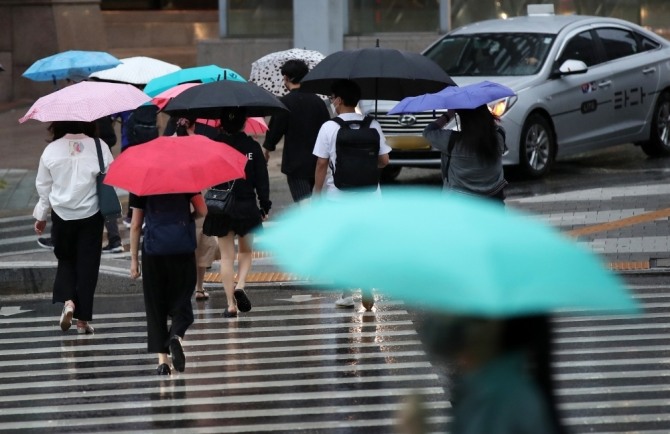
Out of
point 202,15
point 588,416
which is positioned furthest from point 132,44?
point 588,416

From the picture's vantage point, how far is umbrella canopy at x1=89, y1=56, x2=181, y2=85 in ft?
43.8

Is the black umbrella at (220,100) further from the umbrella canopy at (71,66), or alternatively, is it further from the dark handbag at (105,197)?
the umbrella canopy at (71,66)

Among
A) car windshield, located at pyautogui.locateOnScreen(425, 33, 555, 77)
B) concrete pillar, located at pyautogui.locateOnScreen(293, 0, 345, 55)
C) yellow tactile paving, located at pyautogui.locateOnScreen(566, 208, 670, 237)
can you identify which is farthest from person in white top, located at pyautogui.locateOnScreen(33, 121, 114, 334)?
concrete pillar, located at pyautogui.locateOnScreen(293, 0, 345, 55)

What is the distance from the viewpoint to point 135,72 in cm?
1349

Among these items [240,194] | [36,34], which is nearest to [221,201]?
[240,194]

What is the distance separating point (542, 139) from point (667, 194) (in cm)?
176

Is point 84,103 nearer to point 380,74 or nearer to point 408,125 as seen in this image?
point 380,74

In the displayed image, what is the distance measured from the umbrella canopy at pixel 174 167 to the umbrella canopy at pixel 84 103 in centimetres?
106

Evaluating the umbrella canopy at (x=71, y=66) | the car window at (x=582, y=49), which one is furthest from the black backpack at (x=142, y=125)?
the car window at (x=582, y=49)

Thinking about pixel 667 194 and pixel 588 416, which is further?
pixel 667 194

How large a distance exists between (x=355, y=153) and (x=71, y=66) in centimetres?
504

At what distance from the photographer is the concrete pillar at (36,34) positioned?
24609mm

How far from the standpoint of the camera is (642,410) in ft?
24.5

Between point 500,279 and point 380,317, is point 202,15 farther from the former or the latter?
point 500,279
